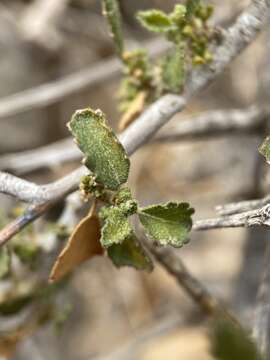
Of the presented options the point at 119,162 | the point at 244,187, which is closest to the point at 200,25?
the point at 119,162

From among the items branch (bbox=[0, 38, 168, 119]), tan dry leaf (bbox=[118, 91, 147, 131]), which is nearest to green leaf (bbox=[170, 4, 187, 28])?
tan dry leaf (bbox=[118, 91, 147, 131])

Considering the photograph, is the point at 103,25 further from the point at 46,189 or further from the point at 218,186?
the point at 46,189

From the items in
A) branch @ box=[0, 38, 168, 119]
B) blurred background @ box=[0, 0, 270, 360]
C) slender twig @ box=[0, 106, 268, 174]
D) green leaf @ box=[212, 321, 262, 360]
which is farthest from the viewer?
blurred background @ box=[0, 0, 270, 360]

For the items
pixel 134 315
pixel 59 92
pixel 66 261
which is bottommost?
pixel 66 261

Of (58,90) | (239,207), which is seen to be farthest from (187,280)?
(58,90)

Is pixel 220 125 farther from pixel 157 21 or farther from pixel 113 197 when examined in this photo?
pixel 113 197

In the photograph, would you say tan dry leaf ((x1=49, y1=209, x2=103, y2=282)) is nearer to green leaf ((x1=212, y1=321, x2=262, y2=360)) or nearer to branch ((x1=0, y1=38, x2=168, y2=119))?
green leaf ((x1=212, y1=321, x2=262, y2=360))
